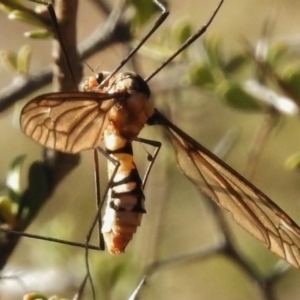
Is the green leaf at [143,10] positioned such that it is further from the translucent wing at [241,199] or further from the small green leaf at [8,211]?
the small green leaf at [8,211]

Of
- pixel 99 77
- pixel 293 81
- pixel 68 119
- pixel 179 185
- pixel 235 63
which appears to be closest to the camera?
pixel 68 119

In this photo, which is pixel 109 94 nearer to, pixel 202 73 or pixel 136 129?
pixel 136 129

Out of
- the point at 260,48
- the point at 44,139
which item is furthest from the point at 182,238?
the point at 44,139

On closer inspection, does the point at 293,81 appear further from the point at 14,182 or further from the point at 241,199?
the point at 14,182

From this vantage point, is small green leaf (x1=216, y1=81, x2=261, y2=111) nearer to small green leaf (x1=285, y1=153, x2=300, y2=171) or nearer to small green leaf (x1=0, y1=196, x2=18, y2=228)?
small green leaf (x1=285, y1=153, x2=300, y2=171)

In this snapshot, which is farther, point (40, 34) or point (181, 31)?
point (181, 31)

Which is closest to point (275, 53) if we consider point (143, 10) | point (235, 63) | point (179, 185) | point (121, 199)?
point (235, 63)

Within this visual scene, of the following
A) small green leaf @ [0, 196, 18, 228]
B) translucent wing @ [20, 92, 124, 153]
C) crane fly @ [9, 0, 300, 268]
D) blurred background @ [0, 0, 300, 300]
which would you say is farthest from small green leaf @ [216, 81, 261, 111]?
small green leaf @ [0, 196, 18, 228]
